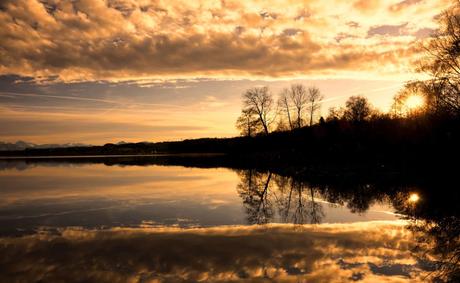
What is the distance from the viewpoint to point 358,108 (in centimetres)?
10956

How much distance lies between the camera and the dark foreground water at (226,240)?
26.2 ft

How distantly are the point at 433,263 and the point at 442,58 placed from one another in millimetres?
32464

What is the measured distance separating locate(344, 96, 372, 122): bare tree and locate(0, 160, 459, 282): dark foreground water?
90496 millimetres

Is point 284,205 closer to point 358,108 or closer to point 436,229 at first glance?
point 436,229

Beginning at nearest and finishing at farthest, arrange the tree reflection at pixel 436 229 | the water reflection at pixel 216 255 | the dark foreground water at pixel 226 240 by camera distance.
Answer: the water reflection at pixel 216 255 → the dark foreground water at pixel 226 240 → the tree reflection at pixel 436 229

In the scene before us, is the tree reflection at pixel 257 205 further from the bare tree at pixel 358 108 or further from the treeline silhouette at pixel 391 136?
the bare tree at pixel 358 108

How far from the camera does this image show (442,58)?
34.9 metres

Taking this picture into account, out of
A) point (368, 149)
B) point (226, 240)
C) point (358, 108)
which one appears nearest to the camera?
point (226, 240)

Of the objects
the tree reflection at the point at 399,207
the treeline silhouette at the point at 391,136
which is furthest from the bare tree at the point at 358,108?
the tree reflection at the point at 399,207

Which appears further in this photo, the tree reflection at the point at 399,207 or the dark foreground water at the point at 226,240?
the tree reflection at the point at 399,207

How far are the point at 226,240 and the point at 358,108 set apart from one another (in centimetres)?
10673

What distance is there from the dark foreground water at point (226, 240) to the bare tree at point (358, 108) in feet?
297

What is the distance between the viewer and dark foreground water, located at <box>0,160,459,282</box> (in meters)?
8.00

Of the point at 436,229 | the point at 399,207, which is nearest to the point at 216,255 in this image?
the point at 436,229
